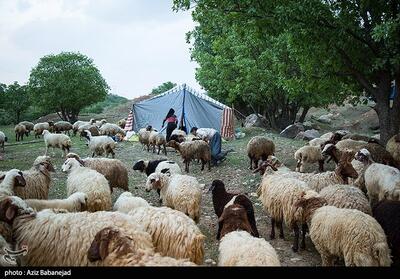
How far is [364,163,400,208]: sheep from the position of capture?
270 inches

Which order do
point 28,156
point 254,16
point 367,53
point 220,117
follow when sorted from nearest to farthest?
point 254,16, point 367,53, point 28,156, point 220,117

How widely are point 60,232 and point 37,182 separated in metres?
3.38

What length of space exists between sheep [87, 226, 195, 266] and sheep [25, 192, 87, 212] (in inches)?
85.0

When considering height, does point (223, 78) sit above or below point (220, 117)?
above

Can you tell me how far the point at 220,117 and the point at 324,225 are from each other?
57.3 feet

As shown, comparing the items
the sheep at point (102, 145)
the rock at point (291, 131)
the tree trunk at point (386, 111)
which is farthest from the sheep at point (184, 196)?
the rock at point (291, 131)

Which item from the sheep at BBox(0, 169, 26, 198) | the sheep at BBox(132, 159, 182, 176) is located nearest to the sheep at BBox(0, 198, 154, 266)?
the sheep at BBox(0, 169, 26, 198)

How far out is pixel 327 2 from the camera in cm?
976

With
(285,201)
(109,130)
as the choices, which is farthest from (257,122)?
(285,201)

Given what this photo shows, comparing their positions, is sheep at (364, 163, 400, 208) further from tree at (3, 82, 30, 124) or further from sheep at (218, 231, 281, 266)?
tree at (3, 82, 30, 124)

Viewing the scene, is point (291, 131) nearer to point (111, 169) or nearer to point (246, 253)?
point (111, 169)

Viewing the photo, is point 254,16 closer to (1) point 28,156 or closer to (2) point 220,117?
(1) point 28,156

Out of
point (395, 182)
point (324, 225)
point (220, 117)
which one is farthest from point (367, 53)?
point (220, 117)

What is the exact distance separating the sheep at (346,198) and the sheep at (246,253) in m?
2.29
